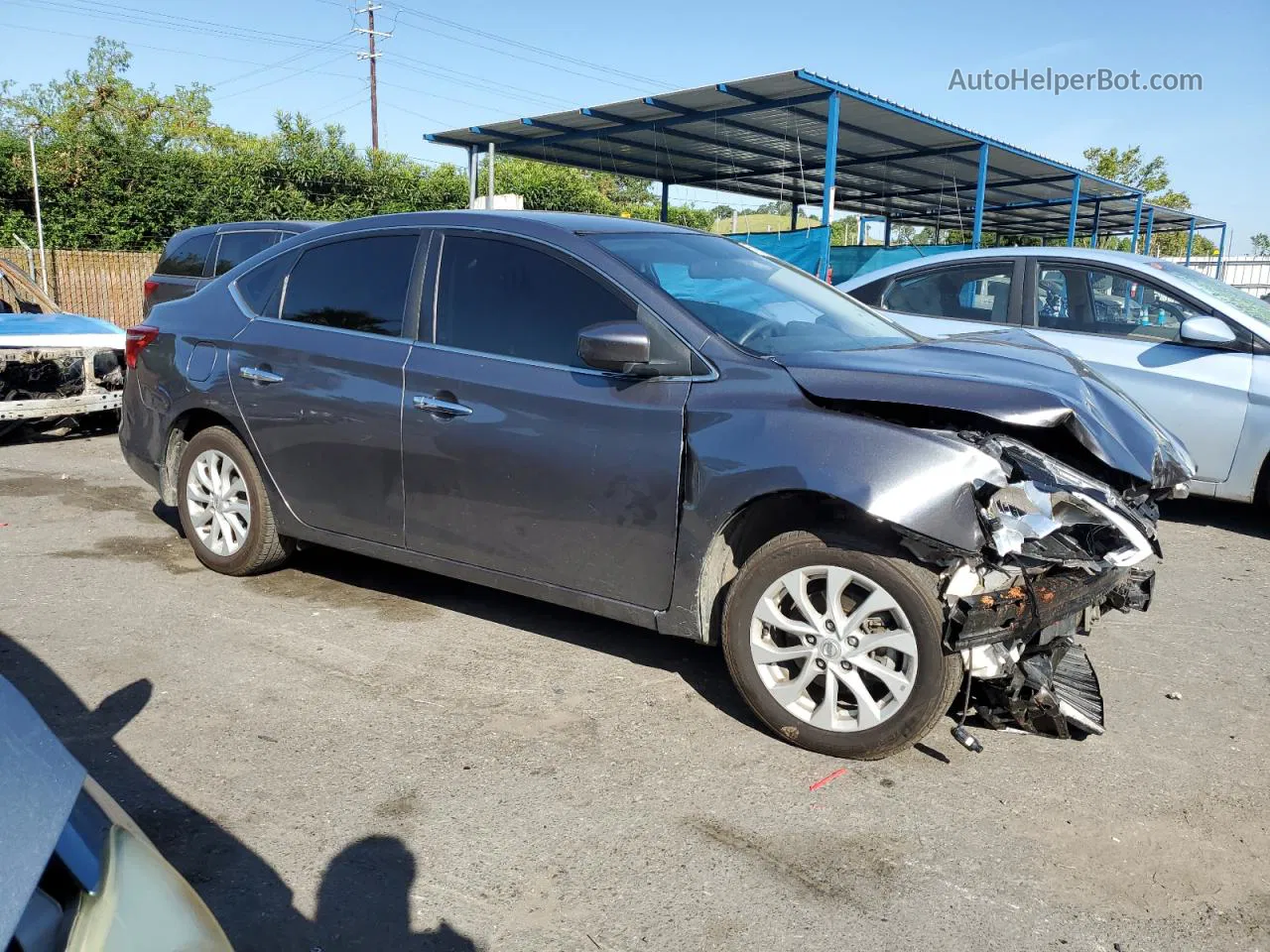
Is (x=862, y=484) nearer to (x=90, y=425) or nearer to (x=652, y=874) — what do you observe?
(x=652, y=874)

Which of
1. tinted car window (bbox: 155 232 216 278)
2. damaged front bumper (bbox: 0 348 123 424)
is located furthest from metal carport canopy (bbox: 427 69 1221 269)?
damaged front bumper (bbox: 0 348 123 424)

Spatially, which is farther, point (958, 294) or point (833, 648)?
point (958, 294)

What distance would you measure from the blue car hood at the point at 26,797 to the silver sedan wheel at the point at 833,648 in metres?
2.32

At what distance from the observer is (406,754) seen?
3.38 metres

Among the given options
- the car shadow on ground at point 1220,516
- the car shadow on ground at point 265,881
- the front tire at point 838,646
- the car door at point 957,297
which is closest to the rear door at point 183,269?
the car door at point 957,297

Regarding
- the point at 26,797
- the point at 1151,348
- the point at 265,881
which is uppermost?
the point at 1151,348

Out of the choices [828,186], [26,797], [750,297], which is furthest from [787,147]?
[26,797]

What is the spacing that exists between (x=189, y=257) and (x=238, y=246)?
0.75 meters

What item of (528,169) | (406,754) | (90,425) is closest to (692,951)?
(406,754)

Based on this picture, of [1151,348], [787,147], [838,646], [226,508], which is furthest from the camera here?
[787,147]

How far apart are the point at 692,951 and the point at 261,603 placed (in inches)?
123

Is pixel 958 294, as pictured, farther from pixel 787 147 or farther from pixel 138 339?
pixel 787 147

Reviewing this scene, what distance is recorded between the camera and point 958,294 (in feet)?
23.9

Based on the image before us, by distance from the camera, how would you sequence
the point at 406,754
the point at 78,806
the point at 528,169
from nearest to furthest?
the point at 78,806 → the point at 406,754 → the point at 528,169
